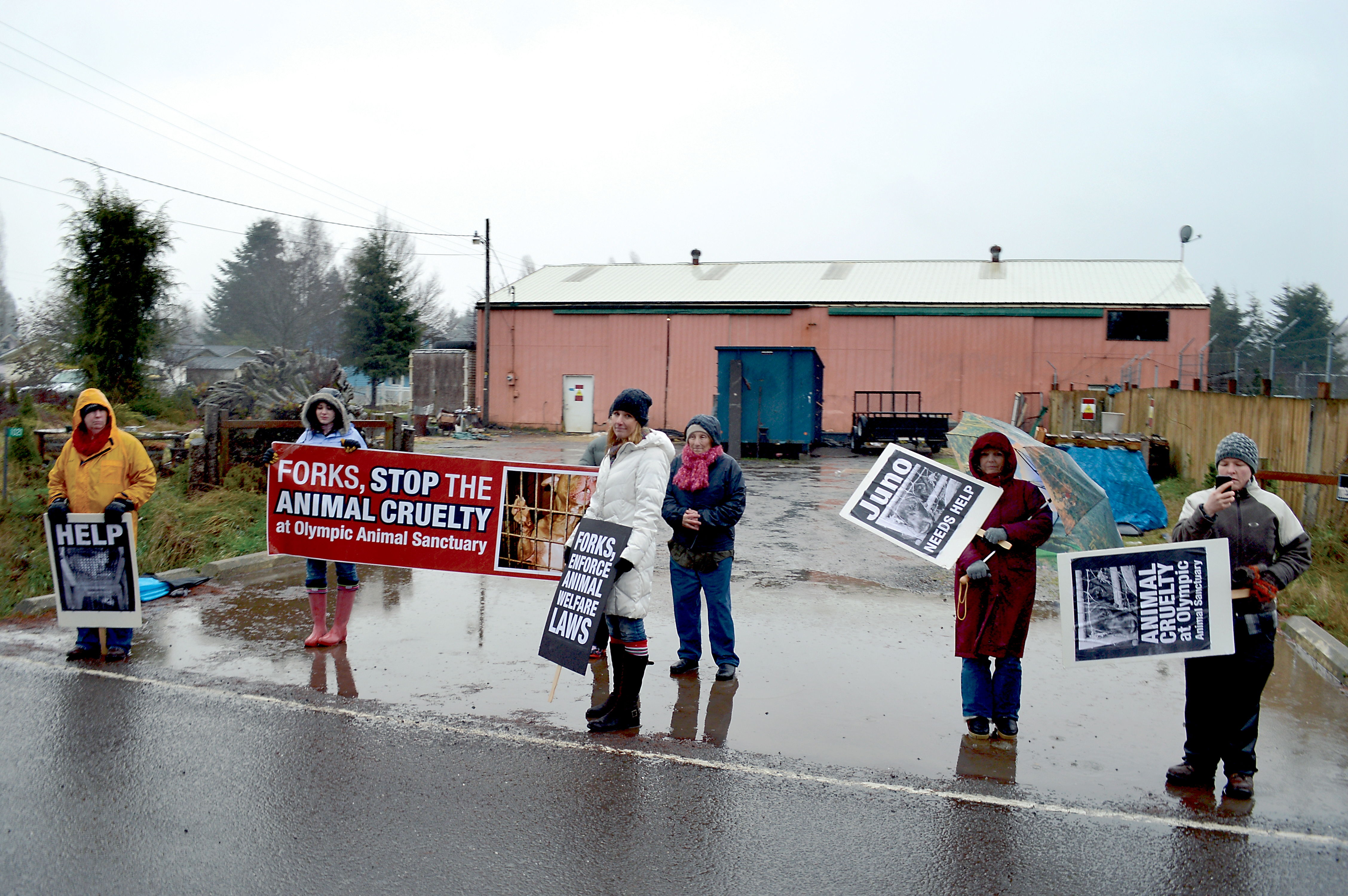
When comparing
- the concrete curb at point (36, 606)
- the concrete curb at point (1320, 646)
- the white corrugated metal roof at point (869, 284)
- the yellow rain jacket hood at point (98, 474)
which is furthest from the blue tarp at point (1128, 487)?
the white corrugated metal roof at point (869, 284)

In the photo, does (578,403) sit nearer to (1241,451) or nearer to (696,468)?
(696,468)

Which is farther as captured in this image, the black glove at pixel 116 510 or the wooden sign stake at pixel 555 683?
the black glove at pixel 116 510

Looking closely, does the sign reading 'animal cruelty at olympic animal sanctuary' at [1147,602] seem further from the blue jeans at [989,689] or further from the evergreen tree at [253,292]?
the evergreen tree at [253,292]

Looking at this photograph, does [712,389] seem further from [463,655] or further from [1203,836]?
[1203,836]

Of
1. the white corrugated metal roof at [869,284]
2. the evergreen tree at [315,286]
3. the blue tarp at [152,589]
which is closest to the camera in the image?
the blue tarp at [152,589]

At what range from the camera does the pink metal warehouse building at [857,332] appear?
1219 inches

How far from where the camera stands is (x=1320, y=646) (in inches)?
273

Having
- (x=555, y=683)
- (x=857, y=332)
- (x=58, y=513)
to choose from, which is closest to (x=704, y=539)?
(x=555, y=683)

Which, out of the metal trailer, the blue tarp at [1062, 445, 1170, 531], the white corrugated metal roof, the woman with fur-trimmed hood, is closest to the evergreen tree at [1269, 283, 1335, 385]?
the white corrugated metal roof

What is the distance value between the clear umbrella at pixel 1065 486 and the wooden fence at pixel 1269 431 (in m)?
2.51

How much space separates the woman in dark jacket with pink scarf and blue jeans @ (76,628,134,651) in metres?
3.86

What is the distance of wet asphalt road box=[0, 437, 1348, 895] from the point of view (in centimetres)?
376

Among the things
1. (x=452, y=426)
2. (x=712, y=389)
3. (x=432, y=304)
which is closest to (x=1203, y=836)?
(x=712, y=389)

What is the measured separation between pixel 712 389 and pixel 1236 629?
2867 cm
